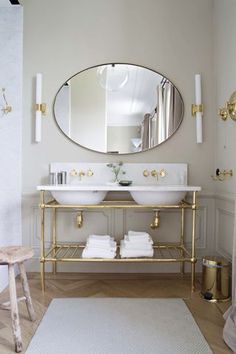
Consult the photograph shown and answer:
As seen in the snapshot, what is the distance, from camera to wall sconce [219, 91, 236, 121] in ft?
7.38

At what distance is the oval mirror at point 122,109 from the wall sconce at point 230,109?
390 millimetres

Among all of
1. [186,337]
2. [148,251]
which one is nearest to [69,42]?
[148,251]

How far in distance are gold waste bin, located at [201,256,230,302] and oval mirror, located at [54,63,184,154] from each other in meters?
1.13

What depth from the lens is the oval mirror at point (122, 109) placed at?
2.71 metres

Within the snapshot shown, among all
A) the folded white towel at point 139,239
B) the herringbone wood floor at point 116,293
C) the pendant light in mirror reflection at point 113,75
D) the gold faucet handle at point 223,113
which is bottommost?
the herringbone wood floor at point 116,293

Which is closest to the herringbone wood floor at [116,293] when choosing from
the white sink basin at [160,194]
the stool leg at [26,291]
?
the stool leg at [26,291]

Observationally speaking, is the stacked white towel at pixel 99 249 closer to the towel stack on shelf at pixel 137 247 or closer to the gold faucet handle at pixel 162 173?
the towel stack on shelf at pixel 137 247

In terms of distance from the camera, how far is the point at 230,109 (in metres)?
2.30

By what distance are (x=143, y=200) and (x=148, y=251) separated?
390 millimetres

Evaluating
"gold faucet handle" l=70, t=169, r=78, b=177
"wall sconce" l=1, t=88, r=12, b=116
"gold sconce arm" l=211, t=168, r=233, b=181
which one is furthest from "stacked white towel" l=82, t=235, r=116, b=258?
"wall sconce" l=1, t=88, r=12, b=116

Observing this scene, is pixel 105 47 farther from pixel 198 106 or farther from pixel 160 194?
pixel 160 194

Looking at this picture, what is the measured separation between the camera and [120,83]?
8.91 feet

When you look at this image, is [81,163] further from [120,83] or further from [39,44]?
[39,44]

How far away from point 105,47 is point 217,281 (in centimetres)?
217
